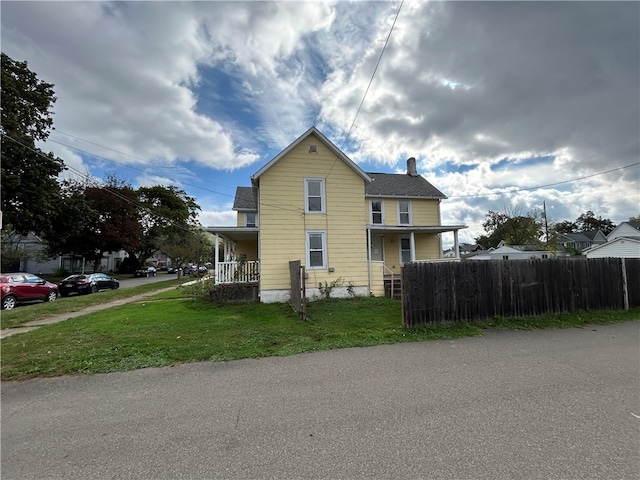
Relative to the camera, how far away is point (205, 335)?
6.98 meters

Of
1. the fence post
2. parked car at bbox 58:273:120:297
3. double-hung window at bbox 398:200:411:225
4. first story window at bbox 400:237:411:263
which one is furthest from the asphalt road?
parked car at bbox 58:273:120:297

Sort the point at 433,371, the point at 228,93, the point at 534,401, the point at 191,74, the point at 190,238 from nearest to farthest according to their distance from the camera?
the point at 534,401 < the point at 433,371 < the point at 191,74 < the point at 228,93 < the point at 190,238

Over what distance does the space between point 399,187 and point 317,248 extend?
8.20 metres

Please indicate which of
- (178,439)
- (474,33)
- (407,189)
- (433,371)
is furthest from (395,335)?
(407,189)

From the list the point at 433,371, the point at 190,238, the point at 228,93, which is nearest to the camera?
the point at 433,371

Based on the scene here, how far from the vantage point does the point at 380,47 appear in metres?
6.98

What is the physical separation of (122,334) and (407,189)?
15.8 meters

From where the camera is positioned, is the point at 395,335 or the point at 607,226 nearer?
the point at 395,335

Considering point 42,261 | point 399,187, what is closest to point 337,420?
point 399,187

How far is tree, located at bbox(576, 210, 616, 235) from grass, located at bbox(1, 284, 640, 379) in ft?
275

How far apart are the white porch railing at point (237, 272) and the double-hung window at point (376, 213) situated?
297 inches

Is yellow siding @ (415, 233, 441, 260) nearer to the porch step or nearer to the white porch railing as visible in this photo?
the porch step

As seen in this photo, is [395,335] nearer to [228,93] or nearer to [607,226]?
[228,93]

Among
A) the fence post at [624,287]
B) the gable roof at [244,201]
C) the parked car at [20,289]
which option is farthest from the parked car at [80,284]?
the fence post at [624,287]
